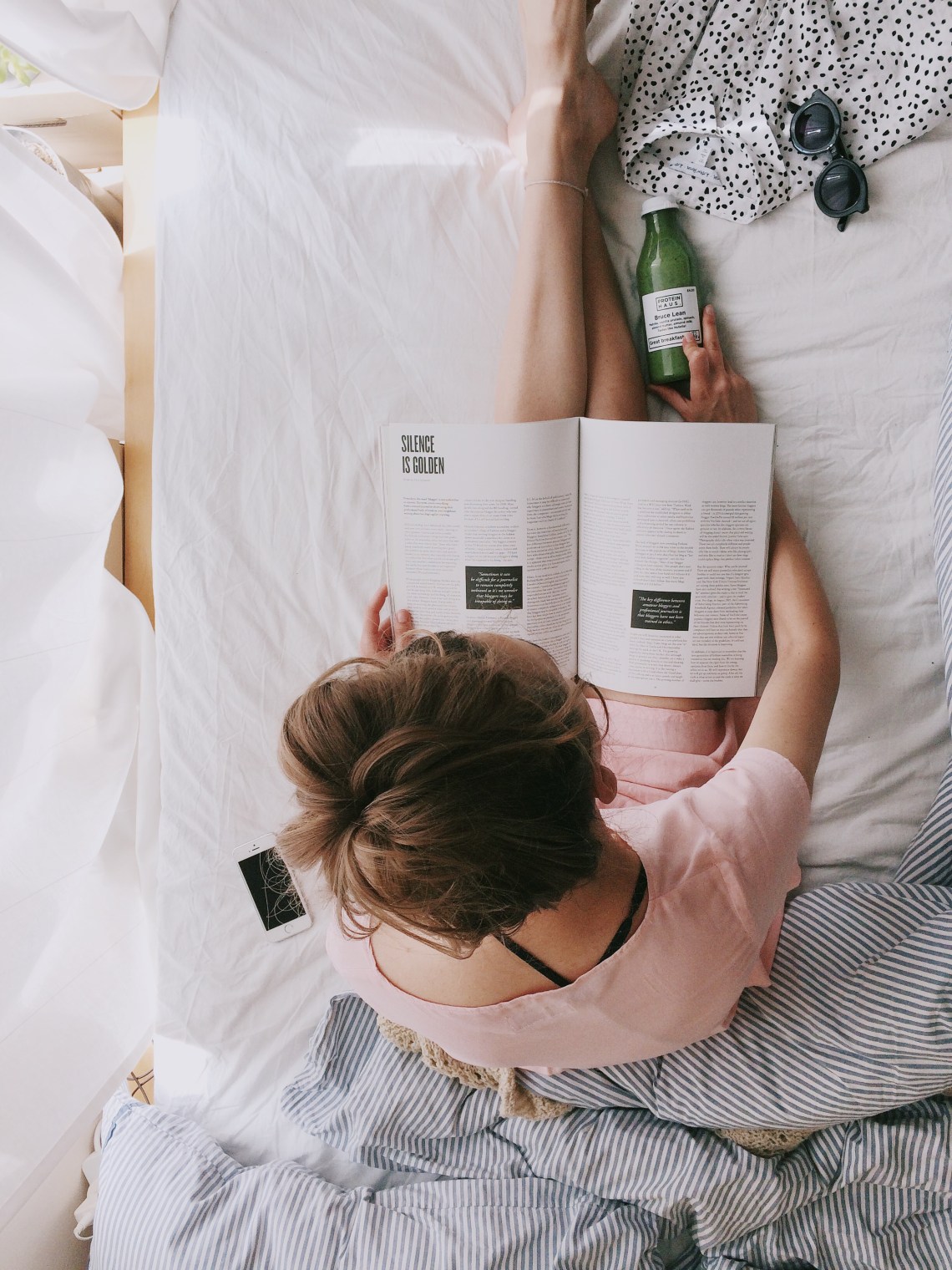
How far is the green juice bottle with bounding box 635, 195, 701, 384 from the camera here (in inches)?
37.5

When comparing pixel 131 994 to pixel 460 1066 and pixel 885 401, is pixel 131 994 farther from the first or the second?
pixel 885 401

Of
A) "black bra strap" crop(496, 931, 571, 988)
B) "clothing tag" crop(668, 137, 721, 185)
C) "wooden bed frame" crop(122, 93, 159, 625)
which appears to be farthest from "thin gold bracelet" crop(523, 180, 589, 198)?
"black bra strap" crop(496, 931, 571, 988)

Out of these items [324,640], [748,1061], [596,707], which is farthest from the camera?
[324,640]

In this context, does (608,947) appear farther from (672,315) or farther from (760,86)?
(760,86)

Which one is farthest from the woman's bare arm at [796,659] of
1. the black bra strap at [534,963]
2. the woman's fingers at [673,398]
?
the black bra strap at [534,963]

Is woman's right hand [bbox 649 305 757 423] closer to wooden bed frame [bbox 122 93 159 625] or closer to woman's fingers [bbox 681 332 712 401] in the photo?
woman's fingers [bbox 681 332 712 401]

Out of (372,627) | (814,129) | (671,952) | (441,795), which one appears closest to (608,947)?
(671,952)

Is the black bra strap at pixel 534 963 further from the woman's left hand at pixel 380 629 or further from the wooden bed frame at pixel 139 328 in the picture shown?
the wooden bed frame at pixel 139 328

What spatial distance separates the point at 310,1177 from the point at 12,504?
0.73 meters

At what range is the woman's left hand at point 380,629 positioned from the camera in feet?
3.11

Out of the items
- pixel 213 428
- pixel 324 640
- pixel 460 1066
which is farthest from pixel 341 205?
pixel 460 1066

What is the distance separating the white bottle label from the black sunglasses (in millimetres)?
176

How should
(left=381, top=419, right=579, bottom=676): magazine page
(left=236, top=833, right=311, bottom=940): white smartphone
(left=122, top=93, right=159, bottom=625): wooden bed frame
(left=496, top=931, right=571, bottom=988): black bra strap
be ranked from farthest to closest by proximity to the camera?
(left=122, top=93, right=159, bottom=625): wooden bed frame, (left=236, top=833, right=311, bottom=940): white smartphone, (left=381, top=419, right=579, bottom=676): magazine page, (left=496, top=931, right=571, bottom=988): black bra strap

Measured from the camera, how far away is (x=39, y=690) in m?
0.88
